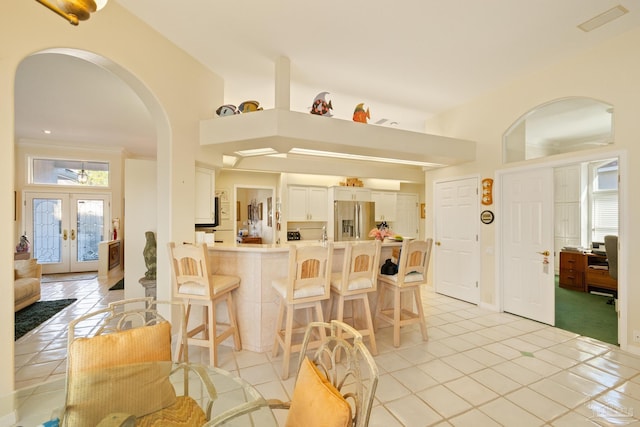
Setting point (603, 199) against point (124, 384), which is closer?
point (124, 384)

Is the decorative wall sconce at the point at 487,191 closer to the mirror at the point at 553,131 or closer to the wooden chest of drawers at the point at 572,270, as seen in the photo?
the mirror at the point at 553,131

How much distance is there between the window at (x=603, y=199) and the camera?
585 cm

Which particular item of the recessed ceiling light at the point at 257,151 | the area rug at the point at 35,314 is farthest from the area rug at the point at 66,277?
the recessed ceiling light at the point at 257,151

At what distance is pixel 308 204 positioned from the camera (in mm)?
6359

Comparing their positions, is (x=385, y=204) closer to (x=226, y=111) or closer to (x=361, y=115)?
(x=361, y=115)

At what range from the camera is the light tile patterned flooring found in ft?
6.72

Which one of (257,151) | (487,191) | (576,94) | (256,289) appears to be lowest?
(256,289)

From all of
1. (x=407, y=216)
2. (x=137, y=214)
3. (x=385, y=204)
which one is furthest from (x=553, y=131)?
(x=137, y=214)

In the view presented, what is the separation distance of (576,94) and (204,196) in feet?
15.4

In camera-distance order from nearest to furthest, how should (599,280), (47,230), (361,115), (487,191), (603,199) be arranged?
(361,115), (487,191), (599,280), (603,199), (47,230)

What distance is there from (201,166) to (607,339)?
5.21 meters

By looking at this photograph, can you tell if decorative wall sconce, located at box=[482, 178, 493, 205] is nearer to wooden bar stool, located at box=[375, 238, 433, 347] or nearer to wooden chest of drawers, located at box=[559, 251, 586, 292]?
wooden bar stool, located at box=[375, 238, 433, 347]

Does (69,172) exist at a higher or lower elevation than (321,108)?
lower

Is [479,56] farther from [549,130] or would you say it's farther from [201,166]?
[201,166]
